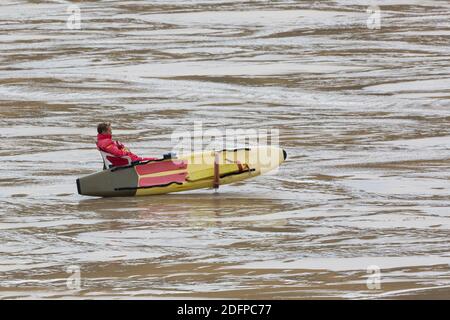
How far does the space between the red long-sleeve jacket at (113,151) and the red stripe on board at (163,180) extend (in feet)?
0.97

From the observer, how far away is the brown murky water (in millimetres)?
15023

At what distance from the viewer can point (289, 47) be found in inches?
1406

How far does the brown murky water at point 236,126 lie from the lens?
15.0 metres

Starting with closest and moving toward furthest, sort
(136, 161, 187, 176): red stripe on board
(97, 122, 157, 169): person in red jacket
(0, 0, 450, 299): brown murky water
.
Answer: (0, 0, 450, 299): brown murky water < (97, 122, 157, 169): person in red jacket < (136, 161, 187, 176): red stripe on board

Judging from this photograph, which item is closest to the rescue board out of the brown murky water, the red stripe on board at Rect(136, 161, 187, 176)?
the red stripe on board at Rect(136, 161, 187, 176)

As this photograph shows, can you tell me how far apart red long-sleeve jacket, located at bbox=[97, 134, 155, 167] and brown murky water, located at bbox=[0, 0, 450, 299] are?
504mm

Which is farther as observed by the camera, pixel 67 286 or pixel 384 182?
pixel 384 182

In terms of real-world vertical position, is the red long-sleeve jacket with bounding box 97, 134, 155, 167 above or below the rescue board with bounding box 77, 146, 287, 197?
above

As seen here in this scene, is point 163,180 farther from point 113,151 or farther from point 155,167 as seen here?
point 113,151

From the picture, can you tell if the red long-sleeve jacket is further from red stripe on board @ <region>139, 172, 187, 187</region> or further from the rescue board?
red stripe on board @ <region>139, 172, 187, 187</region>

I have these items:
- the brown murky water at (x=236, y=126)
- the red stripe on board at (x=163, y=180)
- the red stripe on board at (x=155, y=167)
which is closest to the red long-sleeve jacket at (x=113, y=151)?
the red stripe on board at (x=155, y=167)
